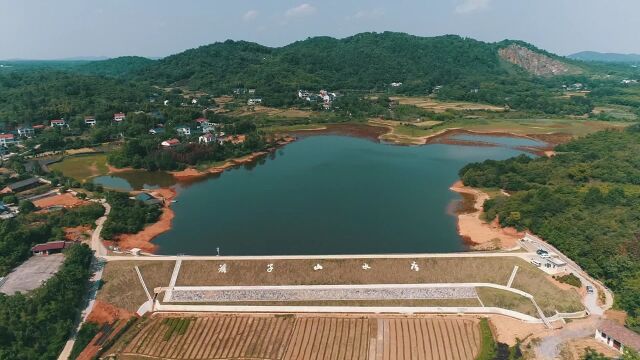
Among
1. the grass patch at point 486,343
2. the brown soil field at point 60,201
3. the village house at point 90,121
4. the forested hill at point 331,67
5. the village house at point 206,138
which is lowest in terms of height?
the grass patch at point 486,343

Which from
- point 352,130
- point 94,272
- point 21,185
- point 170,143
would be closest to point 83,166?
point 170,143

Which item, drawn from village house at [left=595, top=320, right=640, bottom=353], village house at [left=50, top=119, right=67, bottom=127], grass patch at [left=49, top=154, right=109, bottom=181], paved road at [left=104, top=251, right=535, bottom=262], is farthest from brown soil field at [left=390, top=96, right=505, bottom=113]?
village house at [left=595, top=320, right=640, bottom=353]

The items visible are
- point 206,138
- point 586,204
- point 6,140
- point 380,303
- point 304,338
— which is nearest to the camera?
point 304,338

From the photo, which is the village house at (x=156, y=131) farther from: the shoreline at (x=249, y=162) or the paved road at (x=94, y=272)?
the paved road at (x=94, y=272)

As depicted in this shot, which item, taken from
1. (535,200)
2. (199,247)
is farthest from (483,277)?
(199,247)

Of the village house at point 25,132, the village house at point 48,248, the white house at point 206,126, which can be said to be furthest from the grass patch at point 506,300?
the village house at point 25,132

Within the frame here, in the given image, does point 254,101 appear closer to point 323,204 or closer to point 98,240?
point 323,204
